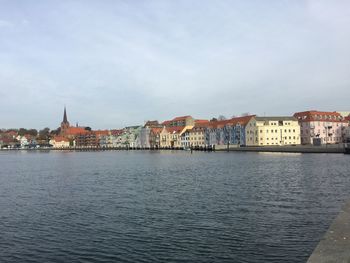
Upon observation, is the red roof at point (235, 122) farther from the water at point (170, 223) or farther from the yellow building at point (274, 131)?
the water at point (170, 223)

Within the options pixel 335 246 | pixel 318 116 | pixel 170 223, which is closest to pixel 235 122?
pixel 318 116

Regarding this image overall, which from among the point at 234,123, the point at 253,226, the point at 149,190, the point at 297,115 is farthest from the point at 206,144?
the point at 253,226

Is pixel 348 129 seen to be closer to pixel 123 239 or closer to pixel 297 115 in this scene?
pixel 297 115

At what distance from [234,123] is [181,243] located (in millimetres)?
159116

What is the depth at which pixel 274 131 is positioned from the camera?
15750 centimetres

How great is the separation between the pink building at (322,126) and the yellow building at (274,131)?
4.66 m

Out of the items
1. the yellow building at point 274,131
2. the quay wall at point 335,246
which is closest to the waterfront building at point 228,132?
the yellow building at point 274,131

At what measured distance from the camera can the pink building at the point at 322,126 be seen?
6304 inches

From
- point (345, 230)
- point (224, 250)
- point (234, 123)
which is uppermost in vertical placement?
point (234, 123)

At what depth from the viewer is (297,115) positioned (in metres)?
172

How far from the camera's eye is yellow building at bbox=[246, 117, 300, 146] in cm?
15688

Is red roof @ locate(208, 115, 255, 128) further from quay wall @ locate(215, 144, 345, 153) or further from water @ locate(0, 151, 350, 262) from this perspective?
water @ locate(0, 151, 350, 262)

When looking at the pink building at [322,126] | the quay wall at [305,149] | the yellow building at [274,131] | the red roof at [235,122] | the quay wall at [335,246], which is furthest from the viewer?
the red roof at [235,122]

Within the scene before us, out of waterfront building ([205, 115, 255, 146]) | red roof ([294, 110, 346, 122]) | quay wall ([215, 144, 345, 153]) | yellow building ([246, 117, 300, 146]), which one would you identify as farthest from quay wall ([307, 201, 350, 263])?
red roof ([294, 110, 346, 122])
